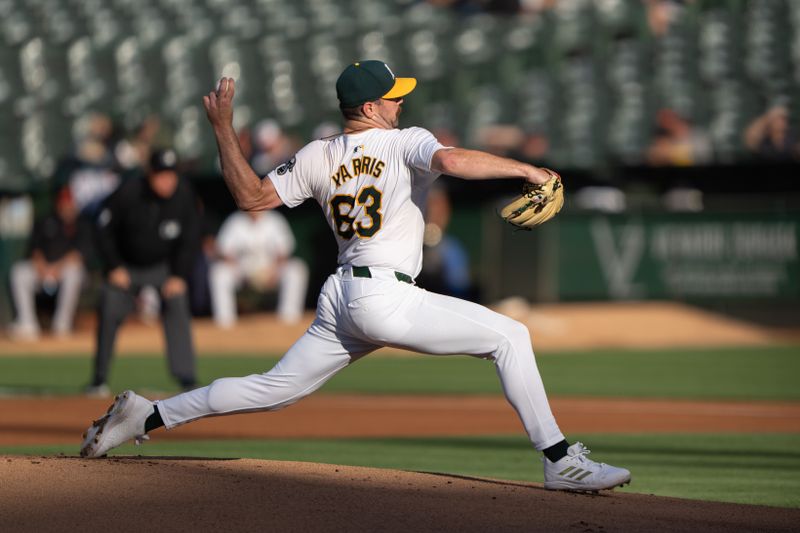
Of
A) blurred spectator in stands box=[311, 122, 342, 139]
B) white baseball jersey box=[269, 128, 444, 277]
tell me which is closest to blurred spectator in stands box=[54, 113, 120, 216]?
blurred spectator in stands box=[311, 122, 342, 139]

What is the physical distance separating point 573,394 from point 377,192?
677 cm

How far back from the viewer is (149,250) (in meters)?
10.4

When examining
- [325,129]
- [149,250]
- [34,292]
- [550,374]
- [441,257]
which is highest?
[325,129]

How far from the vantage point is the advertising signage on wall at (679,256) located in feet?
55.6

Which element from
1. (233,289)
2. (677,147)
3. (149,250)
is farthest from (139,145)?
(149,250)

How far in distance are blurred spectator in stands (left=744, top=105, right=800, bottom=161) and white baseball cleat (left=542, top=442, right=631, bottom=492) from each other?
13.5 m

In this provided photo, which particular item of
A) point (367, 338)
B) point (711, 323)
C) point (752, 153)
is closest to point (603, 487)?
point (367, 338)

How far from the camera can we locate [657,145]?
1805 cm

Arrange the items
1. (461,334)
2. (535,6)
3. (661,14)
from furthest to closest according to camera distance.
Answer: (535,6)
(661,14)
(461,334)

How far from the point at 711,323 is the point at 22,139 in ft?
33.2

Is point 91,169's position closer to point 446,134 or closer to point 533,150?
point 446,134

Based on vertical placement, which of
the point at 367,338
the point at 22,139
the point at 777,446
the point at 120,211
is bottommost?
the point at 777,446

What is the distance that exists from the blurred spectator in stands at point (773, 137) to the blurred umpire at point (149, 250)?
32.8 ft

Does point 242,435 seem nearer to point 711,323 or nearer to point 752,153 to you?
point 711,323
